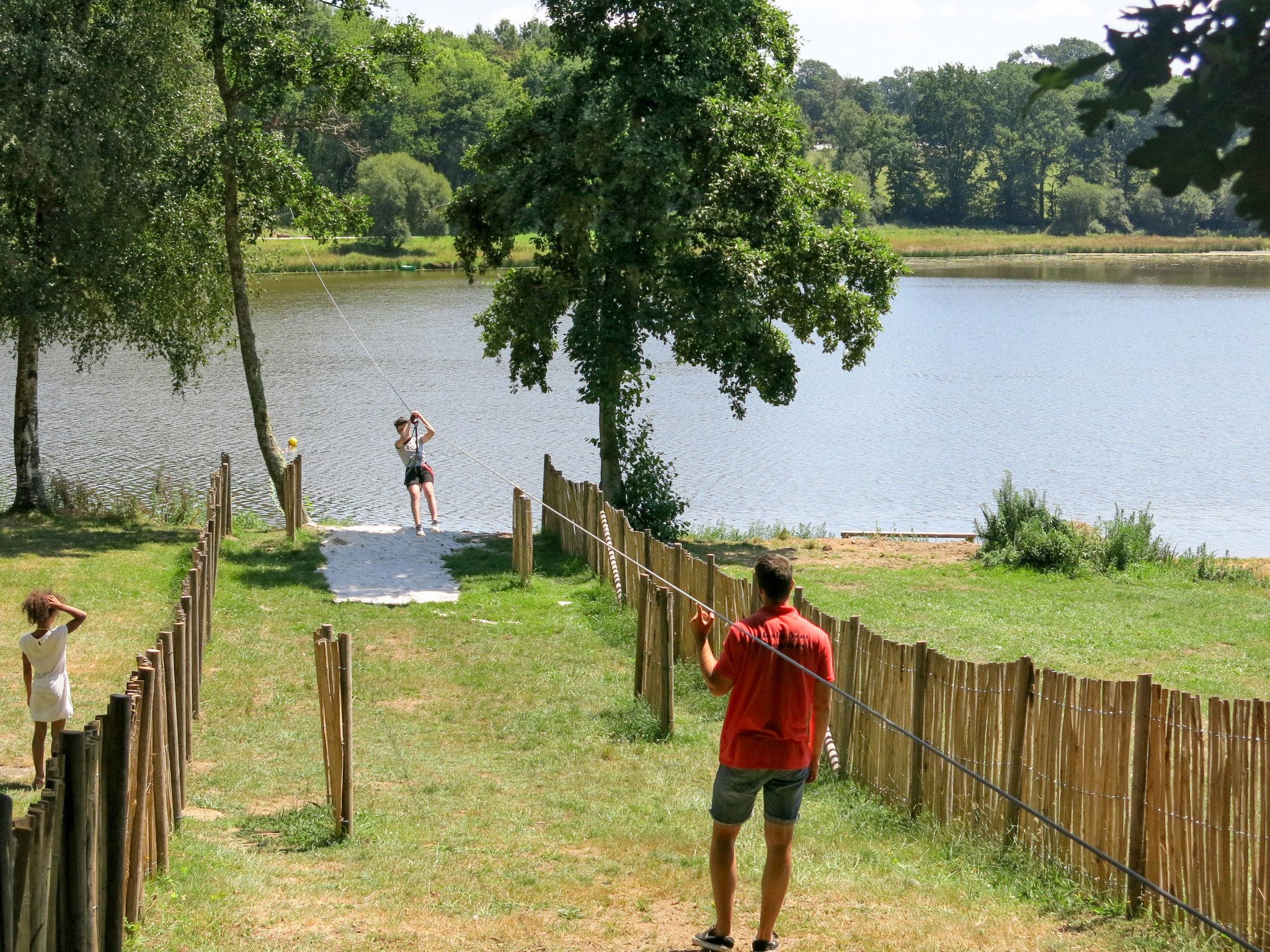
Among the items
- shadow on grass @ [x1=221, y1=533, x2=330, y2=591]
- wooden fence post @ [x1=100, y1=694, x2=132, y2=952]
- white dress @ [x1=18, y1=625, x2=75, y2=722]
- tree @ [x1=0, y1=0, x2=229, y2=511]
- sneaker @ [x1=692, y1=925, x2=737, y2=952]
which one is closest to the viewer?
wooden fence post @ [x1=100, y1=694, x2=132, y2=952]

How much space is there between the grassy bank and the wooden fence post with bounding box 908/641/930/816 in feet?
197

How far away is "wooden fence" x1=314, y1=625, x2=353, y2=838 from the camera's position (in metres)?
8.59

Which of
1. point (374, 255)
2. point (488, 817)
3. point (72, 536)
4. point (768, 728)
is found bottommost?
point (72, 536)

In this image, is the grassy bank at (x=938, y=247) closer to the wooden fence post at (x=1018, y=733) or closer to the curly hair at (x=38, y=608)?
the curly hair at (x=38, y=608)

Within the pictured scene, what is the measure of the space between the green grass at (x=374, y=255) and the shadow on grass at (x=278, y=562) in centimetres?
4876

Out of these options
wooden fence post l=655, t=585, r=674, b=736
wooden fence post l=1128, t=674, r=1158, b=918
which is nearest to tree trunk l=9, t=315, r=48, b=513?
wooden fence post l=655, t=585, r=674, b=736

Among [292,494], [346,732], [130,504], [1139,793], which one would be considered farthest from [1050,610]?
[130,504]

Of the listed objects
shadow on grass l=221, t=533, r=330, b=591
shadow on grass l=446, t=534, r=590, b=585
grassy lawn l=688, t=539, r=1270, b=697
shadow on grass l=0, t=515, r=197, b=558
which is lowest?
grassy lawn l=688, t=539, r=1270, b=697

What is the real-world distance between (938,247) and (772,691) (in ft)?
303

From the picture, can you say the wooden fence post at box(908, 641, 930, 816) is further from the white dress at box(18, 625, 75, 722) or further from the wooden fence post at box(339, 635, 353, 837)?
the white dress at box(18, 625, 75, 722)

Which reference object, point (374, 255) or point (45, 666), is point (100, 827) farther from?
point (374, 255)

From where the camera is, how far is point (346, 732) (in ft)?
28.2

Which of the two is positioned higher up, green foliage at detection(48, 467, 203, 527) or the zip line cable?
the zip line cable

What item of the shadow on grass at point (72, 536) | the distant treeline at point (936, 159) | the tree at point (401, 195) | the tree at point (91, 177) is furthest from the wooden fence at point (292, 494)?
the tree at point (401, 195)
